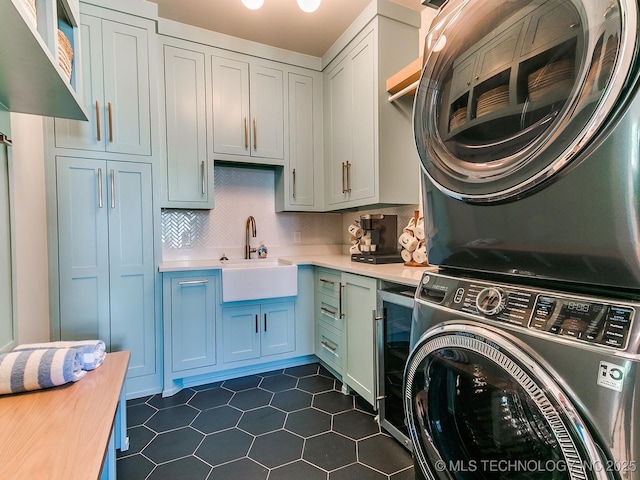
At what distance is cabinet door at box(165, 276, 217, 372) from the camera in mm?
2102

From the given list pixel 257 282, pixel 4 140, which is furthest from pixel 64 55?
pixel 257 282

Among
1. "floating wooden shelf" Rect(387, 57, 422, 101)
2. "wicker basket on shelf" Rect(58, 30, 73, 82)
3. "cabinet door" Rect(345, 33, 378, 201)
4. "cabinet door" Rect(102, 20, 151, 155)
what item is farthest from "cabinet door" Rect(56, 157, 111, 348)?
"floating wooden shelf" Rect(387, 57, 422, 101)

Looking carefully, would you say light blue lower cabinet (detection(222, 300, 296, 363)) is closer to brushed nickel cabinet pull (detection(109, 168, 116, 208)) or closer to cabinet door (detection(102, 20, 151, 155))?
brushed nickel cabinet pull (detection(109, 168, 116, 208))

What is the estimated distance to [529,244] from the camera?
2.32 ft

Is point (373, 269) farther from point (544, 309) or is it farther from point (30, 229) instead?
point (30, 229)

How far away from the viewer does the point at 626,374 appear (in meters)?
0.52

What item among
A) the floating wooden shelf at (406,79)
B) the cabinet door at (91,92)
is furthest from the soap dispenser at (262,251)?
the floating wooden shelf at (406,79)

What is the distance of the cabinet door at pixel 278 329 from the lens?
92.2 inches

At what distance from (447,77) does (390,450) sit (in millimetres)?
1655

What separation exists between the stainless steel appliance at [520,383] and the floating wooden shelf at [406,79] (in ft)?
4.49

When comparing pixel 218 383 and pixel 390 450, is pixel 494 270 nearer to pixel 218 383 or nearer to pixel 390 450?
pixel 390 450

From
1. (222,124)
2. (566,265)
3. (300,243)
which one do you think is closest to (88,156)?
(222,124)

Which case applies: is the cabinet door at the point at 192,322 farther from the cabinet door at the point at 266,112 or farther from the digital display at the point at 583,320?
the digital display at the point at 583,320

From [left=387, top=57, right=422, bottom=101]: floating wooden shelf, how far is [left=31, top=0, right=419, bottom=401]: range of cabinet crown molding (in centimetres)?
8
